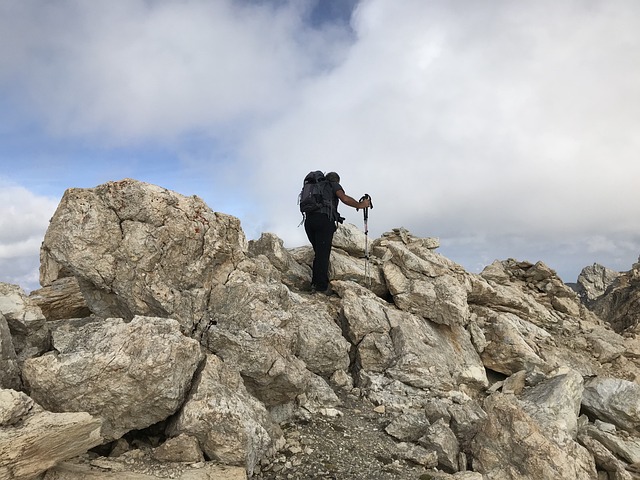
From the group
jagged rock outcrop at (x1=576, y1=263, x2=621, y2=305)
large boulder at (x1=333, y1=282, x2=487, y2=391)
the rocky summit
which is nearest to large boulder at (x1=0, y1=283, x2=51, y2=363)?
the rocky summit

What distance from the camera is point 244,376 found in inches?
423

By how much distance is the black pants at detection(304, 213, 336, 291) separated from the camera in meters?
17.3

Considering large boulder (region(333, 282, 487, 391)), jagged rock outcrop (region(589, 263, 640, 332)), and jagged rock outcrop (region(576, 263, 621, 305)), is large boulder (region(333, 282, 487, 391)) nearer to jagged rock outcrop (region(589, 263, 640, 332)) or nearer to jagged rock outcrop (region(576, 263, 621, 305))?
jagged rock outcrop (region(589, 263, 640, 332))

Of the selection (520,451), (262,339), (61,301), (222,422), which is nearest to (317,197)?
(262,339)

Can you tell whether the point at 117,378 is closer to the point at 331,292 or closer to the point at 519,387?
the point at 331,292

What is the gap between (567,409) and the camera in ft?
45.7

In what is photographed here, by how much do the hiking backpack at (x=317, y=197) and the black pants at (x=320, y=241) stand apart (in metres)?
0.25

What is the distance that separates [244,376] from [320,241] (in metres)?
8.04

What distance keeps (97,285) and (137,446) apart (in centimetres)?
443

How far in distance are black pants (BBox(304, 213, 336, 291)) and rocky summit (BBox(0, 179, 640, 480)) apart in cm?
66

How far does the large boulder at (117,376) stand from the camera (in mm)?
8141

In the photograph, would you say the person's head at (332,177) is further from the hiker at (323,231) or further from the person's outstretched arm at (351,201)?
the person's outstretched arm at (351,201)

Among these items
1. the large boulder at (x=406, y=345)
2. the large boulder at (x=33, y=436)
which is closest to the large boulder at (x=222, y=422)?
the large boulder at (x=33, y=436)

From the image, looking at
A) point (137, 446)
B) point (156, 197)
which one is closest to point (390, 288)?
point (156, 197)
